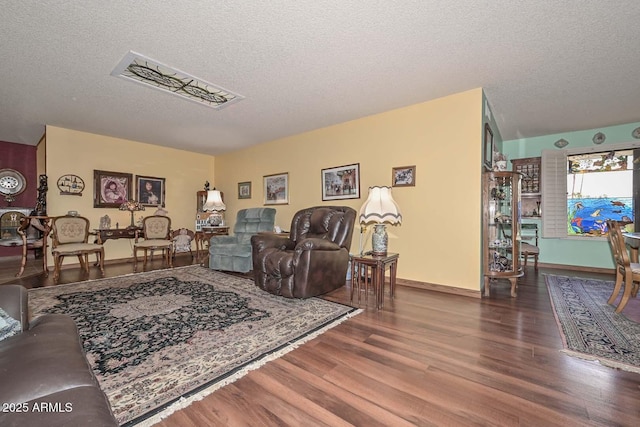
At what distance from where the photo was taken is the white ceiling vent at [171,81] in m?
2.66

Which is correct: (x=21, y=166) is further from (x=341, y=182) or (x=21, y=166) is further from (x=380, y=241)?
(x=380, y=241)

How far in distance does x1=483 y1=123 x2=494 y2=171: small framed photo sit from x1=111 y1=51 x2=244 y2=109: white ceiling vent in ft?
10.1

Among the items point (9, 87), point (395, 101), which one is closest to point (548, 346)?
point (395, 101)

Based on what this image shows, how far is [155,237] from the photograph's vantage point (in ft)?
16.9

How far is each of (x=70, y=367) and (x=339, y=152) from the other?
157 inches

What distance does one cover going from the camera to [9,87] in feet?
10.3

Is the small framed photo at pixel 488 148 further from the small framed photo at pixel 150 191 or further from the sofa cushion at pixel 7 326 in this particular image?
the small framed photo at pixel 150 191

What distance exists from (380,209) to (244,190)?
3.96 m

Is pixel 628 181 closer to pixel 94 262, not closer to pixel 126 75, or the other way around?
pixel 126 75

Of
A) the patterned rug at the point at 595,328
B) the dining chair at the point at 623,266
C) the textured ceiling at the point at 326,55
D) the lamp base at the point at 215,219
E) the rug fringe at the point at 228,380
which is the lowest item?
the patterned rug at the point at 595,328

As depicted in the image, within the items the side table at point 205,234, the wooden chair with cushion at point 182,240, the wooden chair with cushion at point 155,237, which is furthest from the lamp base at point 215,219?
the wooden chair with cushion at point 155,237

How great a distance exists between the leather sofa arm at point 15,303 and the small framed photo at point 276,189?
4.08 meters

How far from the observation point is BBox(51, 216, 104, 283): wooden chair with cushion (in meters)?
3.97

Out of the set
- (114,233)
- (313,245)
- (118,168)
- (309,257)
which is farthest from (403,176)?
(118,168)
